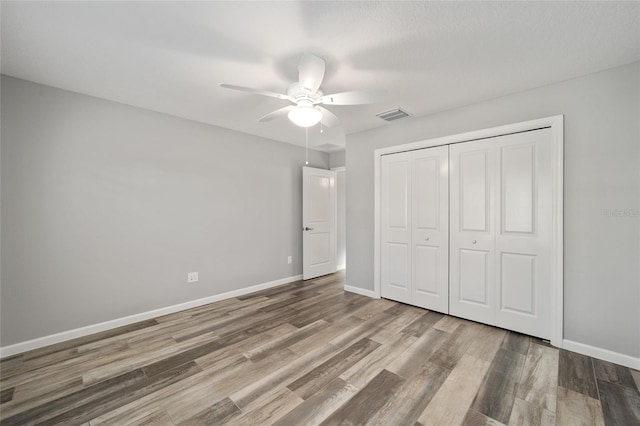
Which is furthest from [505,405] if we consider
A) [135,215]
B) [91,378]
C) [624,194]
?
[135,215]

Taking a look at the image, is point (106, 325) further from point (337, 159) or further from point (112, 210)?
point (337, 159)

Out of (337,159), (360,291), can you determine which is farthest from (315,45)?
(337,159)

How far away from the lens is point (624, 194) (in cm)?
218

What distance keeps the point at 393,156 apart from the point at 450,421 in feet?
9.51

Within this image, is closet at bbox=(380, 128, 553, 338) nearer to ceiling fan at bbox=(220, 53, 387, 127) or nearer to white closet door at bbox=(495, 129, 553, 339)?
white closet door at bbox=(495, 129, 553, 339)

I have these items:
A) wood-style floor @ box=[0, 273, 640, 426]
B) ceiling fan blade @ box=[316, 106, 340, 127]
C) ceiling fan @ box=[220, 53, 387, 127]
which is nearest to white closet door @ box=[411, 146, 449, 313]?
wood-style floor @ box=[0, 273, 640, 426]

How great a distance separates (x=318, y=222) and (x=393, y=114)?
2454 millimetres

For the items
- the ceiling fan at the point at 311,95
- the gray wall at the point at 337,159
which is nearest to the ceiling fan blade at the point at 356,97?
the ceiling fan at the point at 311,95

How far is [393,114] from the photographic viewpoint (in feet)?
10.7

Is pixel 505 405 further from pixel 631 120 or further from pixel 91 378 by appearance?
pixel 91 378

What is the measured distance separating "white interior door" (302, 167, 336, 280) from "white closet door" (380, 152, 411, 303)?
1.56 meters

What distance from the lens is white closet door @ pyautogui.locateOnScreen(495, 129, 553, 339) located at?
2.53 m

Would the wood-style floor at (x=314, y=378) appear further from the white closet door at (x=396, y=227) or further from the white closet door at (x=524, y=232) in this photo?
the white closet door at (x=396, y=227)

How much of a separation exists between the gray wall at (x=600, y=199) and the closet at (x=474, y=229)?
6.8 inches
